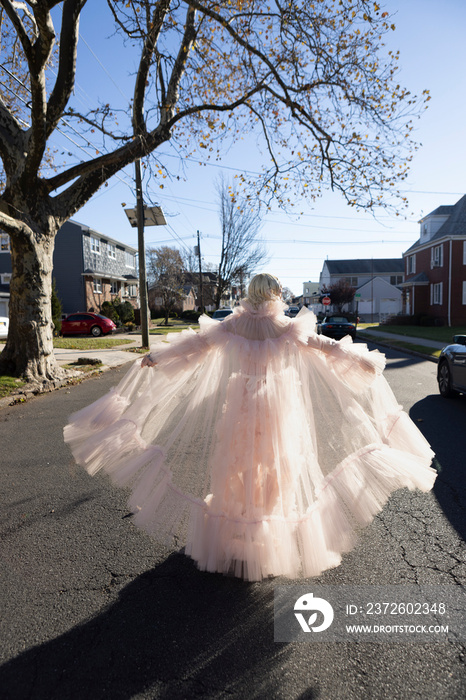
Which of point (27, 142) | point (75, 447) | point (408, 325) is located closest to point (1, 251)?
point (27, 142)

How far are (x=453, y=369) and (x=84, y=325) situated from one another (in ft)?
79.4

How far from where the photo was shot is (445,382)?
9000 millimetres

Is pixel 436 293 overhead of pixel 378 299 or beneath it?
overhead

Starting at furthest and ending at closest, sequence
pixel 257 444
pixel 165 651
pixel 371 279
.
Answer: pixel 371 279 < pixel 257 444 < pixel 165 651

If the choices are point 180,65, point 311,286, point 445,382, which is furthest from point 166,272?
point 311,286

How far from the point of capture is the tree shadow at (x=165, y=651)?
204cm

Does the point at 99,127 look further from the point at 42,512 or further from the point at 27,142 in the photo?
the point at 42,512

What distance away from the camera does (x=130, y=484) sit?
2908mm

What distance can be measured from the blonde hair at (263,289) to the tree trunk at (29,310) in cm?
803

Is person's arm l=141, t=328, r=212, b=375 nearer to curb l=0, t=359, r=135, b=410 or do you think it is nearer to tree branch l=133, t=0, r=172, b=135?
curb l=0, t=359, r=135, b=410

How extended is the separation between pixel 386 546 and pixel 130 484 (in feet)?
6.48

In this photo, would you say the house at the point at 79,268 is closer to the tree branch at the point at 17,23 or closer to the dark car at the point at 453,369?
the tree branch at the point at 17,23

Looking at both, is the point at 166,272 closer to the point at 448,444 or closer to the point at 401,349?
the point at 401,349

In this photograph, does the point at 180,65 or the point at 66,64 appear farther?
the point at 180,65
